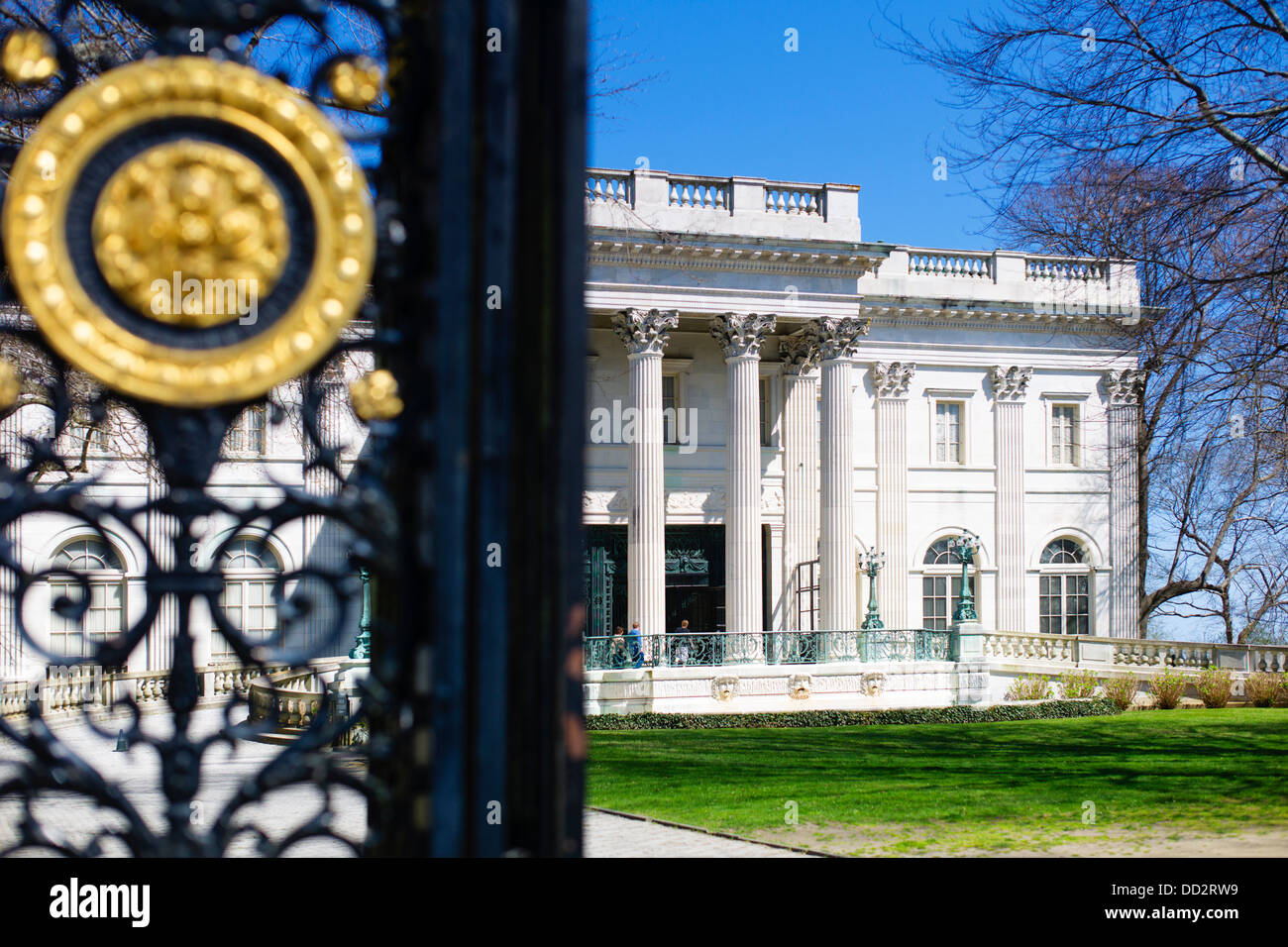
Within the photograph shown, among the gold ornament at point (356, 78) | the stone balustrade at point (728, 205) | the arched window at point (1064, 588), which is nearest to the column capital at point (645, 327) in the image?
the stone balustrade at point (728, 205)

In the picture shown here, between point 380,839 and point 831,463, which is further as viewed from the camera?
point 831,463

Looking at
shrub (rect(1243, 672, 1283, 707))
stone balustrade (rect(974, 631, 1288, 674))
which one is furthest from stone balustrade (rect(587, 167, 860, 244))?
shrub (rect(1243, 672, 1283, 707))

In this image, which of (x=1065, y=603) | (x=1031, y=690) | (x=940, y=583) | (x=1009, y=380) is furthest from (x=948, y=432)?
(x=1031, y=690)

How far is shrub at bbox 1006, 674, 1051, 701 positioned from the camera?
28047 millimetres

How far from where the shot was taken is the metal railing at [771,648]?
3108 cm

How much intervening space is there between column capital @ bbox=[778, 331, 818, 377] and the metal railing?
910cm

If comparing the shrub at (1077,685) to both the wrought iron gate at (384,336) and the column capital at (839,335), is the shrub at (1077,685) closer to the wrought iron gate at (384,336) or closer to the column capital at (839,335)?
the column capital at (839,335)

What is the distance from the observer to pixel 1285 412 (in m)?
16.2

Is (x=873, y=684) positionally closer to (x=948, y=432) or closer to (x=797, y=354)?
(x=797, y=354)

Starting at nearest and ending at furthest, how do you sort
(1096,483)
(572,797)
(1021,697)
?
(572,797)
(1021,697)
(1096,483)

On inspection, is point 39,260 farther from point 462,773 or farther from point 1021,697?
point 1021,697

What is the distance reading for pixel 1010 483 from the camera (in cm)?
4156
